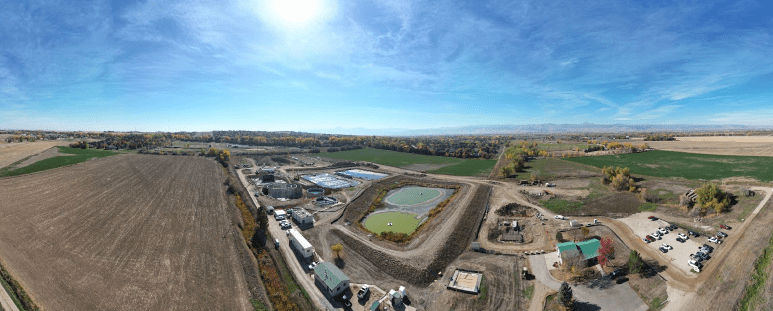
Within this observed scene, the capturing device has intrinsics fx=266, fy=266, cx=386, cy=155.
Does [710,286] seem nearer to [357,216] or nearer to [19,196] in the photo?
[357,216]

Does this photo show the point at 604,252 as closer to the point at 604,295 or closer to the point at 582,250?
the point at 582,250

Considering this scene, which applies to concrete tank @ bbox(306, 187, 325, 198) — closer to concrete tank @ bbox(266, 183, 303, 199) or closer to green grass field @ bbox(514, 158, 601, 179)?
concrete tank @ bbox(266, 183, 303, 199)

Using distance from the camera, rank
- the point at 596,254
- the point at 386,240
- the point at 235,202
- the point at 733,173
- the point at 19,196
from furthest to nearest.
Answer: the point at 733,173, the point at 235,202, the point at 19,196, the point at 386,240, the point at 596,254

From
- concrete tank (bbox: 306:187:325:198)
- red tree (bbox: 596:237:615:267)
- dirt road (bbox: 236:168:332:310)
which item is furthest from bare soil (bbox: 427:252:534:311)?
concrete tank (bbox: 306:187:325:198)

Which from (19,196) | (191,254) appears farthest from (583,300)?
(19,196)

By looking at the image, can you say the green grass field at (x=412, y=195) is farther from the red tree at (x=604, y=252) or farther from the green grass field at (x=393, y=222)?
the red tree at (x=604, y=252)

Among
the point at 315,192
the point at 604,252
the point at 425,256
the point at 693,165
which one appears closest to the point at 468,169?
the point at 315,192
